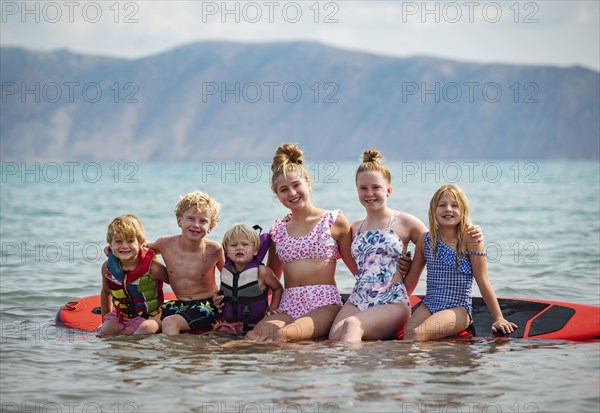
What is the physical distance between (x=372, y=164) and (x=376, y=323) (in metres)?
1.13

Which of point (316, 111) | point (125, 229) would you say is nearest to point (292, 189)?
point (125, 229)

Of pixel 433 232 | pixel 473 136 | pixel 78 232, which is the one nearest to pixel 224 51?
pixel 473 136

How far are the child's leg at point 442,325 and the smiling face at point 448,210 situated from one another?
2.07ft

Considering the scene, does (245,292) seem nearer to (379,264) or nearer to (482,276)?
(379,264)

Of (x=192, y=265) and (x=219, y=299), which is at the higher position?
(x=192, y=265)

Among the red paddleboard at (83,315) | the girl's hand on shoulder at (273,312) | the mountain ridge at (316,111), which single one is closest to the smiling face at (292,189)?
the girl's hand on shoulder at (273,312)

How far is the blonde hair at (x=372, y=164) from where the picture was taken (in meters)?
6.02

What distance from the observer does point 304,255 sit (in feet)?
20.0

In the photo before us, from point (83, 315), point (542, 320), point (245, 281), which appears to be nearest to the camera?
point (245, 281)

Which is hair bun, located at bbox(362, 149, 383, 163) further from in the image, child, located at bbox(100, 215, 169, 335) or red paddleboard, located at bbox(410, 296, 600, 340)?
child, located at bbox(100, 215, 169, 335)

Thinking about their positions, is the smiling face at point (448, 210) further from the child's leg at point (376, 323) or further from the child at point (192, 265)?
the child at point (192, 265)

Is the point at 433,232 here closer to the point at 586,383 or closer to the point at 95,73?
the point at 586,383

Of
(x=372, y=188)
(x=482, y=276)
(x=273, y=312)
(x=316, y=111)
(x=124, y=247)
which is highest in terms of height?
(x=316, y=111)

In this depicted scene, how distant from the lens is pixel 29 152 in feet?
430
